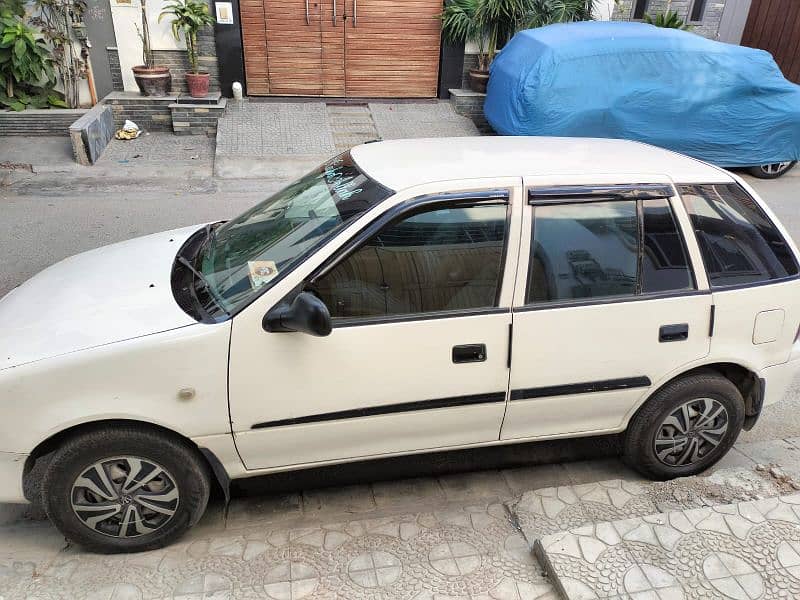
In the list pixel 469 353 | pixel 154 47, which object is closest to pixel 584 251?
pixel 469 353

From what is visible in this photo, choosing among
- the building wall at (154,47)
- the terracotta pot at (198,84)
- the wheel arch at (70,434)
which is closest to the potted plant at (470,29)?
the building wall at (154,47)

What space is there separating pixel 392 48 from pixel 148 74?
4219 millimetres

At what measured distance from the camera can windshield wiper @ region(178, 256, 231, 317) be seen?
8.90ft

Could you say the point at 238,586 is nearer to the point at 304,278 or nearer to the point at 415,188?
the point at 304,278

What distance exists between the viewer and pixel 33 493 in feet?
8.60

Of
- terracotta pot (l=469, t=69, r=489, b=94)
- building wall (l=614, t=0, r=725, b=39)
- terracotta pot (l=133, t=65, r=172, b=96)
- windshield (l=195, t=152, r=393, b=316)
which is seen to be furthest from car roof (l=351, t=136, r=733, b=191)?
building wall (l=614, t=0, r=725, b=39)

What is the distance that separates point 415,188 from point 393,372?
81cm

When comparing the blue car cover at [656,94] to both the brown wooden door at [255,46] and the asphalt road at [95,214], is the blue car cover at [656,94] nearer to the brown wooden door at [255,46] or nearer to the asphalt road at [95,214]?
the asphalt road at [95,214]

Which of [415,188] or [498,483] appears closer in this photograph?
[415,188]

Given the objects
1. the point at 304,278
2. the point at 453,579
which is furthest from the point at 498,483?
the point at 304,278

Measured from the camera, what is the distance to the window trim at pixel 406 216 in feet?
8.80

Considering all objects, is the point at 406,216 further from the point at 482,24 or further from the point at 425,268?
the point at 482,24

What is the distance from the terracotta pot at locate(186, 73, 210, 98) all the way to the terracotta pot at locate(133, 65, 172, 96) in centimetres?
36

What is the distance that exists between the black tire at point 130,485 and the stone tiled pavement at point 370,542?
0.12 metres
